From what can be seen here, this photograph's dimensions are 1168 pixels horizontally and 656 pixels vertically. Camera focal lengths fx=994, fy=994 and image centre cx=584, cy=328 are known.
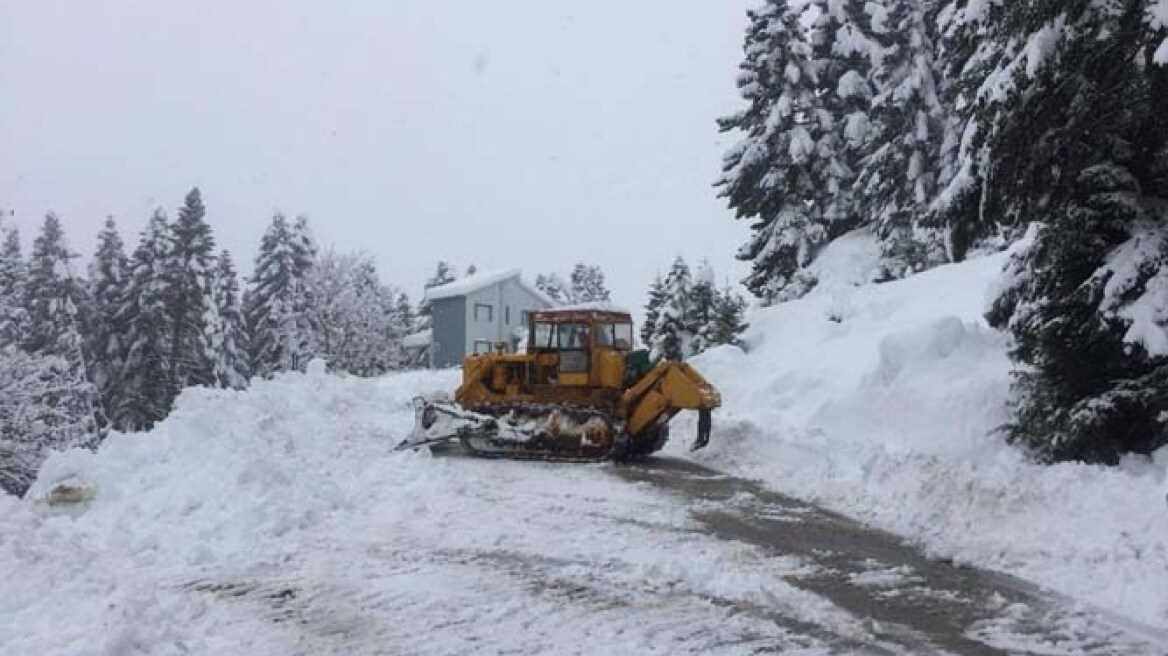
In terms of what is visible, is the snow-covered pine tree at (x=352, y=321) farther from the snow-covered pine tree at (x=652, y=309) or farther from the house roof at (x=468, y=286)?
the snow-covered pine tree at (x=652, y=309)

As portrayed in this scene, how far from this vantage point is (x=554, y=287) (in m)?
89.8

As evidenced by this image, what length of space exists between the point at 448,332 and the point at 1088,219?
173 ft

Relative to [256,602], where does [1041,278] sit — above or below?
above

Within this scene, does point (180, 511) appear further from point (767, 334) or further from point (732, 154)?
point (732, 154)

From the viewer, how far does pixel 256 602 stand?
6832 mm

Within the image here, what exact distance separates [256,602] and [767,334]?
1858 centimetres

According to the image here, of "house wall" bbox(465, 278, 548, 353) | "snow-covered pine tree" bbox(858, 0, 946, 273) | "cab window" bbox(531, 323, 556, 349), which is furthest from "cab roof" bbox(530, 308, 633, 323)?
"house wall" bbox(465, 278, 548, 353)

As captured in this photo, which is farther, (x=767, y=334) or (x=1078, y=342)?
(x=767, y=334)

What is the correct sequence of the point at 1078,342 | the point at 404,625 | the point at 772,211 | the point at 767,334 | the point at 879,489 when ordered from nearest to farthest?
the point at 404,625, the point at 1078,342, the point at 879,489, the point at 767,334, the point at 772,211

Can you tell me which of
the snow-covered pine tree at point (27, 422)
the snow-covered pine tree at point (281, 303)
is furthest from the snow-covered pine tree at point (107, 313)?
the snow-covered pine tree at point (27, 422)

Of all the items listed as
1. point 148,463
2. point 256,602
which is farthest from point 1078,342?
point 148,463

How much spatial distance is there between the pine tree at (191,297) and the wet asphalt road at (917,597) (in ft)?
134

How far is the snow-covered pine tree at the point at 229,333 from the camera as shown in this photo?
2033 inches

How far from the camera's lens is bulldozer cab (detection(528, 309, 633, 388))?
16484mm
